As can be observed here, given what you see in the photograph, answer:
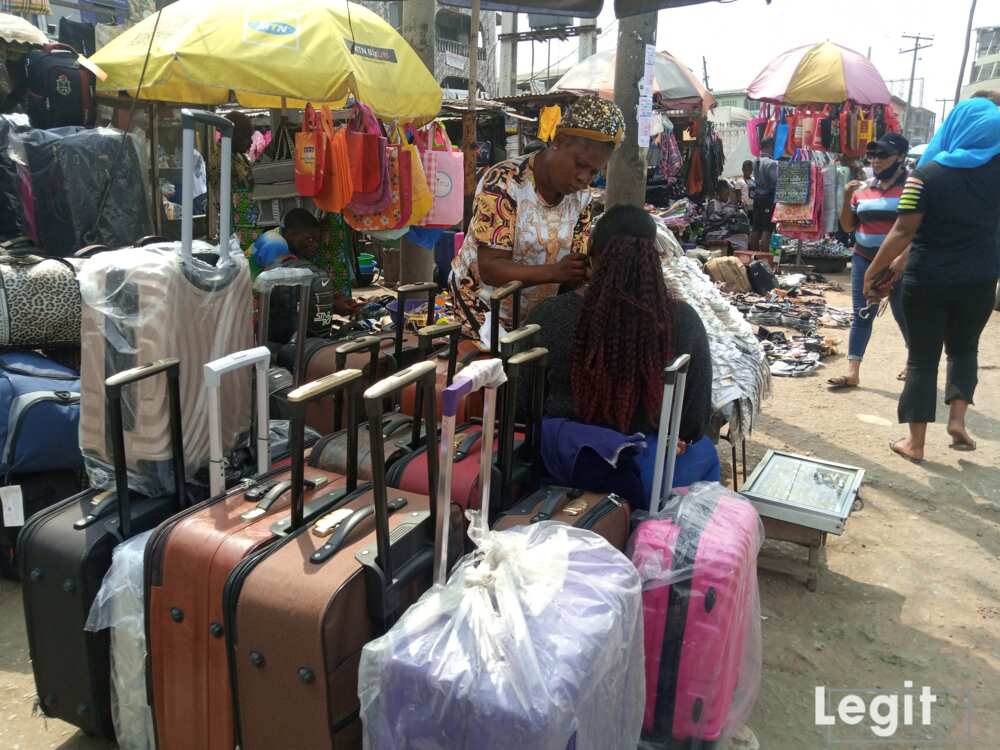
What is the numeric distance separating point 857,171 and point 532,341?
1305cm

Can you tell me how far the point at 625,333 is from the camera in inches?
102

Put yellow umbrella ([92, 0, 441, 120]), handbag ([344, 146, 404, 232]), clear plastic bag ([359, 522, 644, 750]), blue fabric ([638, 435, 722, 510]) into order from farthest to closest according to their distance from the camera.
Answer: handbag ([344, 146, 404, 232]), yellow umbrella ([92, 0, 441, 120]), blue fabric ([638, 435, 722, 510]), clear plastic bag ([359, 522, 644, 750])

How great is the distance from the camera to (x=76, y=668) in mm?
2119

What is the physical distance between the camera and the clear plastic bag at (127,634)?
2.02 m

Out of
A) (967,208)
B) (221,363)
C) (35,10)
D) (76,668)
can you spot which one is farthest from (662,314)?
(35,10)

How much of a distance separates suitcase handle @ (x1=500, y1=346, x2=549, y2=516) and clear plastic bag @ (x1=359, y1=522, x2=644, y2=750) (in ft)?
1.73

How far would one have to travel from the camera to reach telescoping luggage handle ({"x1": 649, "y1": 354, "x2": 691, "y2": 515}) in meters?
2.37

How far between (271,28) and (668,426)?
322 centimetres

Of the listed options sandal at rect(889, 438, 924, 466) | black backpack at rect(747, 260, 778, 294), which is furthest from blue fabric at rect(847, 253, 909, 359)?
black backpack at rect(747, 260, 778, 294)

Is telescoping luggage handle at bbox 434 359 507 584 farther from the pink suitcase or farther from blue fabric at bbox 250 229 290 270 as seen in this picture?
blue fabric at bbox 250 229 290 270

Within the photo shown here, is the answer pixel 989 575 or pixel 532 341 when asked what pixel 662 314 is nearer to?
pixel 532 341

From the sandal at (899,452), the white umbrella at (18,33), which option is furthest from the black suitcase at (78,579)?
the sandal at (899,452)

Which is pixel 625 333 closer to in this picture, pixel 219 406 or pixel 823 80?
pixel 219 406

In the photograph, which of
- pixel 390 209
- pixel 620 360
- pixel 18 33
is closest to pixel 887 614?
pixel 620 360
